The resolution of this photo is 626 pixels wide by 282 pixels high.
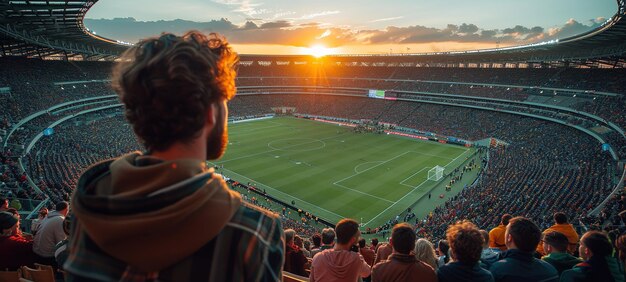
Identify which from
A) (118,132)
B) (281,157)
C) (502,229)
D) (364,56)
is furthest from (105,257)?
(364,56)

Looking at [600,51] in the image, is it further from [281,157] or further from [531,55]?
[281,157]

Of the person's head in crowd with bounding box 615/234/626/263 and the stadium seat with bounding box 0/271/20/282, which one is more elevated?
the person's head in crowd with bounding box 615/234/626/263

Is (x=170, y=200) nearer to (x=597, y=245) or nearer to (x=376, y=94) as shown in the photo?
(x=597, y=245)

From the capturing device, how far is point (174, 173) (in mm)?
1507

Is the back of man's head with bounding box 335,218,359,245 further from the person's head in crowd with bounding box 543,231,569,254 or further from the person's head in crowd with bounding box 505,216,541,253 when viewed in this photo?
the person's head in crowd with bounding box 543,231,569,254

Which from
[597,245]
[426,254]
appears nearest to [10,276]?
[426,254]

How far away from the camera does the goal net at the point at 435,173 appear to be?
3775cm

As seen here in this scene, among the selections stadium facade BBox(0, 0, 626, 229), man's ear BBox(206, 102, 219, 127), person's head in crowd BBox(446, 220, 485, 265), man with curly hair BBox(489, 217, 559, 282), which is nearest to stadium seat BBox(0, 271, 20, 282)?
man's ear BBox(206, 102, 219, 127)

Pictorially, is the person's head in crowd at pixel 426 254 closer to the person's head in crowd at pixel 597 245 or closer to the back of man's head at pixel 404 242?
the back of man's head at pixel 404 242

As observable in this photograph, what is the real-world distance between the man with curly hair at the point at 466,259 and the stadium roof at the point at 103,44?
31.6 meters

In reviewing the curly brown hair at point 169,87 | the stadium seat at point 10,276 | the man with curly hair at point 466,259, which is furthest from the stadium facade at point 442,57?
the stadium seat at point 10,276

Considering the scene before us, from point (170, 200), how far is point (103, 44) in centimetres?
6352

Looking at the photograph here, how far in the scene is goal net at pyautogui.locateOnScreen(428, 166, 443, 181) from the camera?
37.8m

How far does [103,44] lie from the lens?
54406 mm
